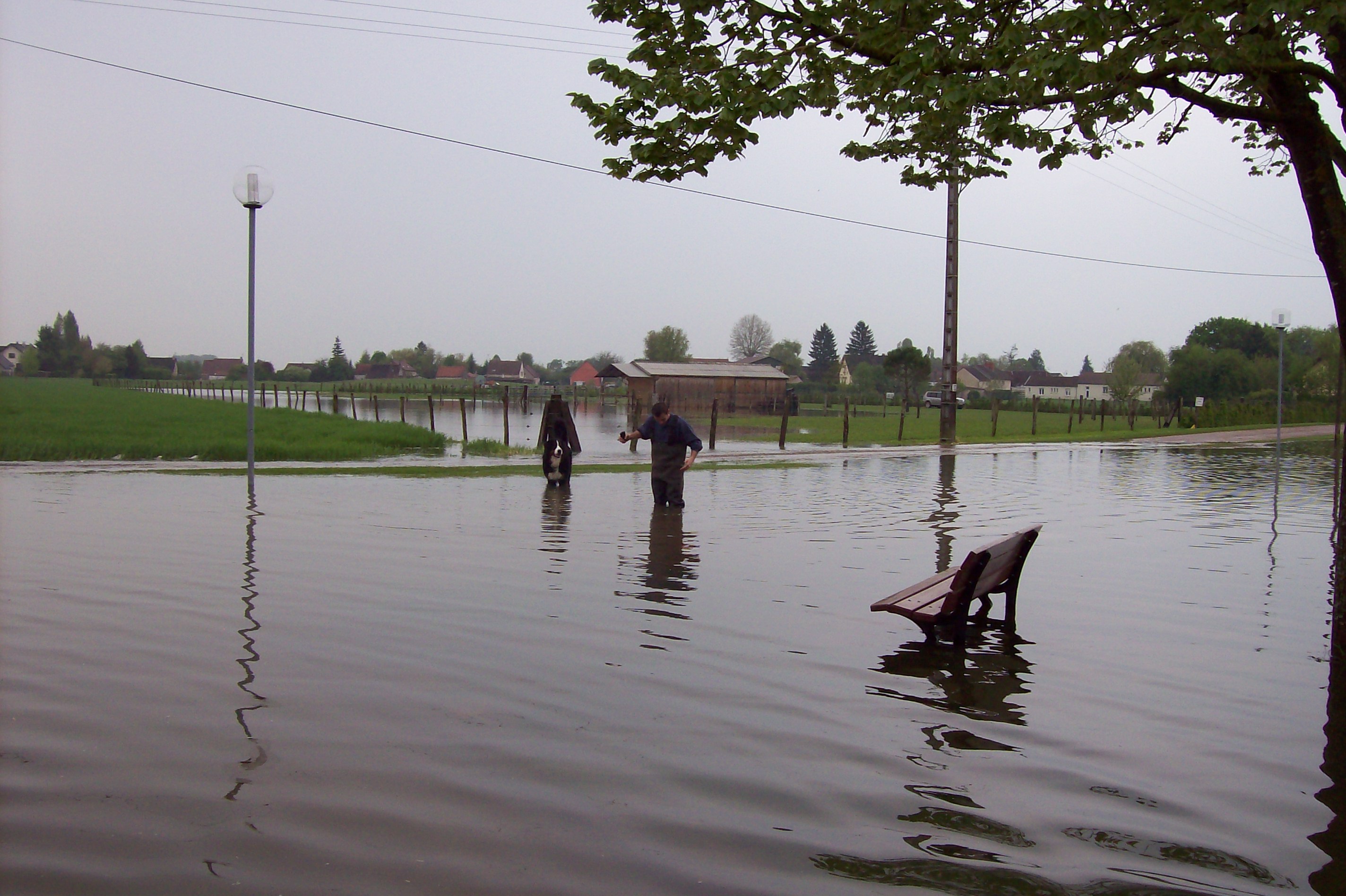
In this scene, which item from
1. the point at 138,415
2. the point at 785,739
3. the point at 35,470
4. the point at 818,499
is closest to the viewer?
the point at 785,739

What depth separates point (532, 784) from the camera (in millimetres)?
4695

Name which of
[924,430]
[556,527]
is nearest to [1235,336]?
[924,430]

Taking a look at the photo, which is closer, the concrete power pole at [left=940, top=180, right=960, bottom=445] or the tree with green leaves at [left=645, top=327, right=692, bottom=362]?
the concrete power pole at [left=940, top=180, right=960, bottom=445]

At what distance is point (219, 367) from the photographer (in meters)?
185

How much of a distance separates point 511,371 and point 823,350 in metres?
56.5

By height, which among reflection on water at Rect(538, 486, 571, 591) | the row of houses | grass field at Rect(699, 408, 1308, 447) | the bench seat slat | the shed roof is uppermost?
the row of houses

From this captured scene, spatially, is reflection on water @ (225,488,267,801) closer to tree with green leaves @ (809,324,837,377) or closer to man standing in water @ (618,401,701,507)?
man standing in water @ (618,401,701,507)

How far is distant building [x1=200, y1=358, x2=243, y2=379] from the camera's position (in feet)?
589

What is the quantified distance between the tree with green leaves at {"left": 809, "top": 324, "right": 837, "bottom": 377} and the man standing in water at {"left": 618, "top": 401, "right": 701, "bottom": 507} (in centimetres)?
14772

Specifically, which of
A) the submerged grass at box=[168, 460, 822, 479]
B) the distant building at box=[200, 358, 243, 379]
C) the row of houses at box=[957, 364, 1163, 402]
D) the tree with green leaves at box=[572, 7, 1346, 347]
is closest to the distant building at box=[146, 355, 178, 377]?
the distant building at box=[200, 358, 243, 379]

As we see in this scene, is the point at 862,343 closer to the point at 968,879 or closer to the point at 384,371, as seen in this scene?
the point at 384,371

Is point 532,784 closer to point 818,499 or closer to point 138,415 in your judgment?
point 818,499

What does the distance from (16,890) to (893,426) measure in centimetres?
4738

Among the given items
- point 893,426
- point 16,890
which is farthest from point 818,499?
point 893,426
